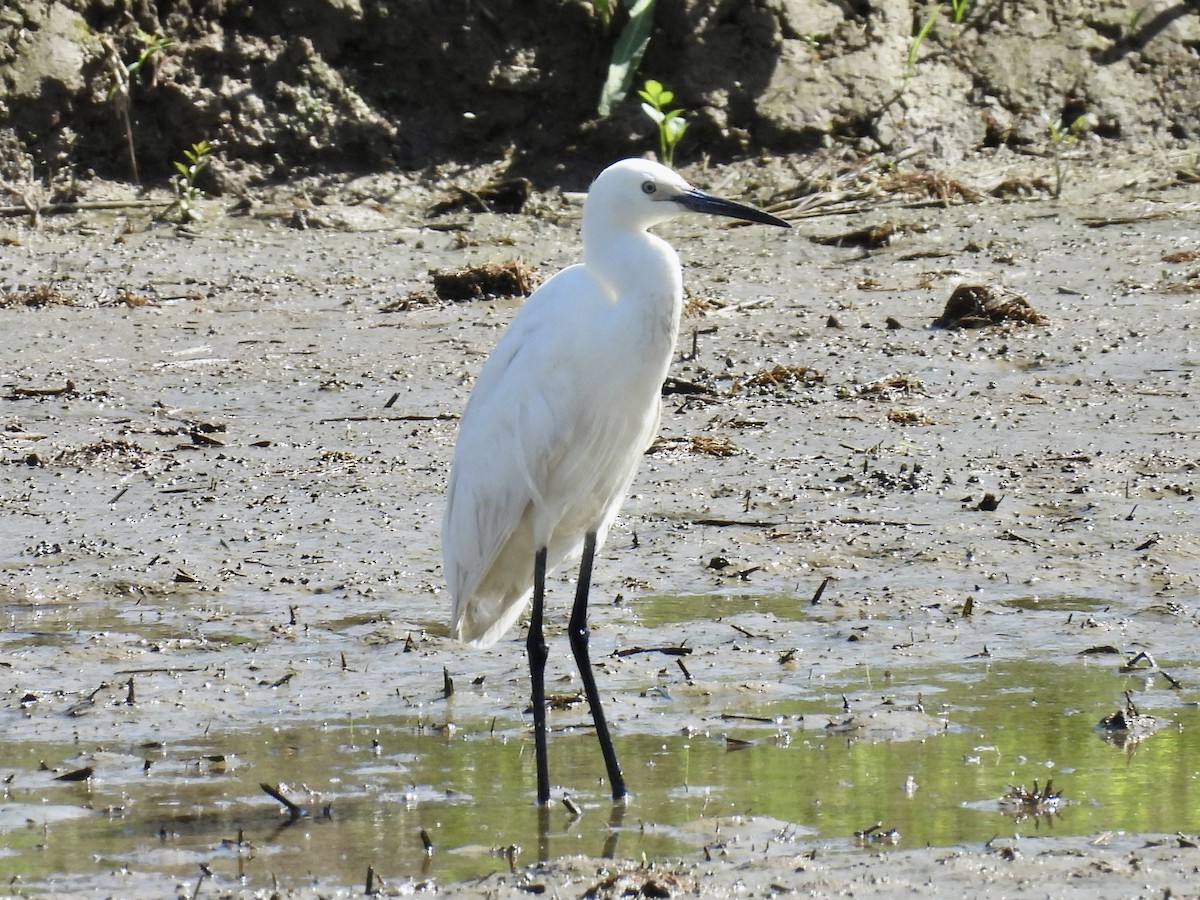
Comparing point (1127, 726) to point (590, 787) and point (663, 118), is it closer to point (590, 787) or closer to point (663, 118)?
point (590, 787)

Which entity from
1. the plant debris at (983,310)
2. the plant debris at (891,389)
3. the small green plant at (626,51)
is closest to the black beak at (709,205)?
the plant debris at (891,389)

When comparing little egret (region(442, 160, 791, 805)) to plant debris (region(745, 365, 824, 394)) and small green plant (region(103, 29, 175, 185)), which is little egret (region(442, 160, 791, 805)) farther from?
small green plant (region(103, 29, 175, 185))

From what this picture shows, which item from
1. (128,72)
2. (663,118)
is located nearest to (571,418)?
(663,118)

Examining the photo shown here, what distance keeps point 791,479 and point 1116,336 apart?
2.18 meters

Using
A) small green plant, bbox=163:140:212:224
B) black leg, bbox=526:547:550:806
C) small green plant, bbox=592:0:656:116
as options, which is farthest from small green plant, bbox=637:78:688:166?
black leg, bbox=526:547:550:806

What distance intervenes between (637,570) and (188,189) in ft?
17.3

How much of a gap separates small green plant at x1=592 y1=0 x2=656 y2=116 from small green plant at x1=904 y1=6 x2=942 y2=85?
1.61 meters

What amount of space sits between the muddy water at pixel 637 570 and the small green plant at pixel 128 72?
3.18ft

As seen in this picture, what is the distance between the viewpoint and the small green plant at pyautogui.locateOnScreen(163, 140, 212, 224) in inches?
403

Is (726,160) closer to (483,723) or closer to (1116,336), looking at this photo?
(1116,336)

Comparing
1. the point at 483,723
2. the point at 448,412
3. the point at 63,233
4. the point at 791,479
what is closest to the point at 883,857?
the point at 483,723

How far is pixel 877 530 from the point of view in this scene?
619 centimetres

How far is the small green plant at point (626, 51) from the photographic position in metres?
10.7

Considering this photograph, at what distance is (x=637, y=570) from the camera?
5977mm
